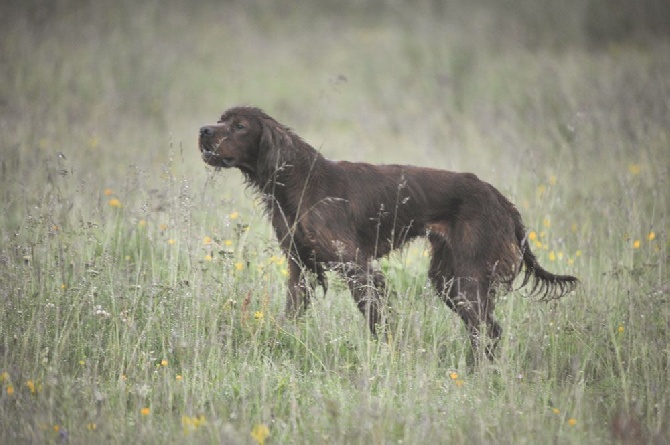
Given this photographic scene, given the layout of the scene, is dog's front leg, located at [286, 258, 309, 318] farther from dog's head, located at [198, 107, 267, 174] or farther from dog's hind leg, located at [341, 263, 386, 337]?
dog's head, located at [198, 107, 267, 174]

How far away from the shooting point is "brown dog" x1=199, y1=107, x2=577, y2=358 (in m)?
4.30

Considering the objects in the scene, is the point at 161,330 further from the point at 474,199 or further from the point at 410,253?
the point at 410,253

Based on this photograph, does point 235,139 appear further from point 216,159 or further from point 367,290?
point 367,290

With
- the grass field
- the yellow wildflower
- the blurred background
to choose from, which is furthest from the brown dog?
the blurred background

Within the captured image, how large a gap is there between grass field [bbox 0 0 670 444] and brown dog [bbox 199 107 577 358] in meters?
0.15

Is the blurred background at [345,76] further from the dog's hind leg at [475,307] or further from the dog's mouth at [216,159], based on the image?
the dog's hind leg at [475,307]

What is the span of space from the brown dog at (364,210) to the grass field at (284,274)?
15 cm

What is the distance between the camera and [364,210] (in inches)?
174

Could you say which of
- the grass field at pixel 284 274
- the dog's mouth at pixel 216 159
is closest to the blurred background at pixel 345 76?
the grass field at pixel 284 274

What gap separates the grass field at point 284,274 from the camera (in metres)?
3.22

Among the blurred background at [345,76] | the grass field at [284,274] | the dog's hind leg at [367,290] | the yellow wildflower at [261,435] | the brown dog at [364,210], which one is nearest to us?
the yellow wildflower at [261,435]

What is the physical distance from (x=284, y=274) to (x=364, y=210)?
0.89 meters

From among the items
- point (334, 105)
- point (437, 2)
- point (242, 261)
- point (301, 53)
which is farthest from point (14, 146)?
point (437, 2)

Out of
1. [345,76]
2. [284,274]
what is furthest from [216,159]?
[345,76]
